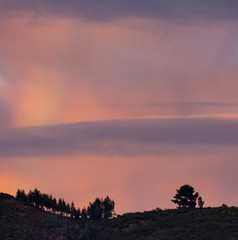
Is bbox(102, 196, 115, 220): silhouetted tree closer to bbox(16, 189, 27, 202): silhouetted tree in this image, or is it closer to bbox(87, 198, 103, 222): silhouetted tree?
bbox(87, 198, 103, 222): silhouetted tree

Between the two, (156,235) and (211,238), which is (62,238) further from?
(211,238)

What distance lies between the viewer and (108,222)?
277 feet

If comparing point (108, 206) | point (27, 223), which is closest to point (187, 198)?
point (108, 206)

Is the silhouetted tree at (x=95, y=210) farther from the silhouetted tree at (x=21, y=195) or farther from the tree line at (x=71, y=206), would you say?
the silhouetted tree at (x=21, y=195)

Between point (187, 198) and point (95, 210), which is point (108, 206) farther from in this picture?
point (187, 198)

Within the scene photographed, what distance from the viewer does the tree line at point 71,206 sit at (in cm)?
9519

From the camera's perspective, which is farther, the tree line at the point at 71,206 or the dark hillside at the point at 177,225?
the tree line at the point at 71,206

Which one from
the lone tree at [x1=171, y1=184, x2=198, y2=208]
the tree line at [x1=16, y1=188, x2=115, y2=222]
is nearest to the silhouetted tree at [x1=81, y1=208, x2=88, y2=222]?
the tree line at [x1=16, y1=188, x2=115, y2=222]

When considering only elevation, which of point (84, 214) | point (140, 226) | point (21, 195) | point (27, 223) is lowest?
point (140, 226)

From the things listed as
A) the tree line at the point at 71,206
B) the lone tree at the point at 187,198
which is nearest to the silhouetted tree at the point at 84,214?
the tree line at the point at 71,206

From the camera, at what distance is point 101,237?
2830 inches

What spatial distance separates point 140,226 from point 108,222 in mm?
10620

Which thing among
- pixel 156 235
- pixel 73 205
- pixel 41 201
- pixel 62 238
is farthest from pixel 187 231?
pixel 41 201

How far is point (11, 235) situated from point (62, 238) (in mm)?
8786
